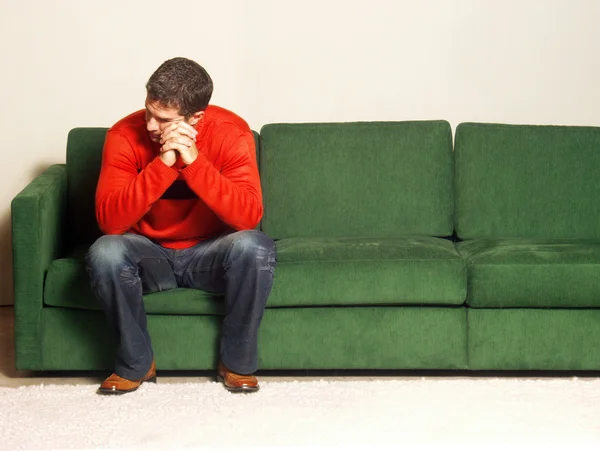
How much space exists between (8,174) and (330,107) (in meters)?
1.31

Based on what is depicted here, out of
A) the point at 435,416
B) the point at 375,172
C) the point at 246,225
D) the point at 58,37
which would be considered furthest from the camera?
the point at 58,37

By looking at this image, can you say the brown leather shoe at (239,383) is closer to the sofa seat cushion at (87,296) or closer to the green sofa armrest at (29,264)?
the sofa seat cushion at (87,296)

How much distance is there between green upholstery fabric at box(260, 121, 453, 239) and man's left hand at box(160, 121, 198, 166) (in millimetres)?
723

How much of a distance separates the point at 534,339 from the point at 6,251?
2172mm

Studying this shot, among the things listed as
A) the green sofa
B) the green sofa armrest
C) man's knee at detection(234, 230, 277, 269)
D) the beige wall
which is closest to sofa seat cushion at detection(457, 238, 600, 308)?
the green sofa

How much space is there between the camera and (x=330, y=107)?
4.26 metres

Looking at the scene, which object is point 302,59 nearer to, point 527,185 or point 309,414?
point 527,185

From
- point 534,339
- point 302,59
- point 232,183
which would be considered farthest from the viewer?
point 302,59

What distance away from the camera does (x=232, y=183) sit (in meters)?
3.12

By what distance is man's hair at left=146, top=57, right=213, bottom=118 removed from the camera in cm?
296

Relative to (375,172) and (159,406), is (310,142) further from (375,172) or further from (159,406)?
(159,406)

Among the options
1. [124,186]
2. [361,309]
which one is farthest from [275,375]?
[124,186]

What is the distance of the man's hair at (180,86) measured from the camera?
9.71ft

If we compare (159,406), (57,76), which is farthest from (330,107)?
(159,406)
